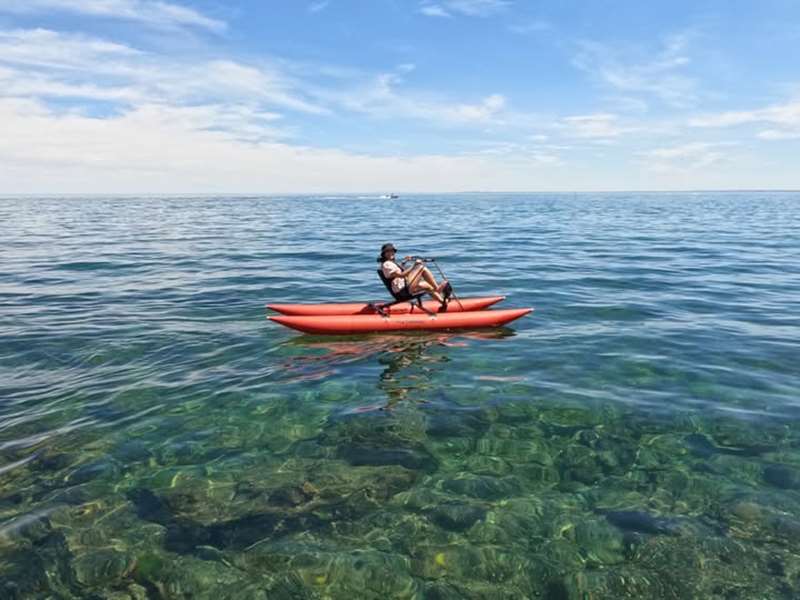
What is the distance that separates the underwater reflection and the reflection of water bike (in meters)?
0.27

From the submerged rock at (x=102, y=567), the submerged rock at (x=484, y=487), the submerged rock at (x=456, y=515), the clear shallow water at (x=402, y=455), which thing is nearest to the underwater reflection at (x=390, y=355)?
the clear shallow water at (x=402, y=455)

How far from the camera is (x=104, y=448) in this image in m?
7.65

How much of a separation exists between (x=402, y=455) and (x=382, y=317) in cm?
615

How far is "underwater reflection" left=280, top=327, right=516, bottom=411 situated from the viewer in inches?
406

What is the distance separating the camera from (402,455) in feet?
24.3

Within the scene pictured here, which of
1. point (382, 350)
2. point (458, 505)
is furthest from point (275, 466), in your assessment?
point (382, 350)

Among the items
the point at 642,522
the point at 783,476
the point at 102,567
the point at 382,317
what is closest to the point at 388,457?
the point at 642,522

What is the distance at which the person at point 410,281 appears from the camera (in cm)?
1366

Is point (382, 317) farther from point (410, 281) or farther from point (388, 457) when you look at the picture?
point (388, 457)

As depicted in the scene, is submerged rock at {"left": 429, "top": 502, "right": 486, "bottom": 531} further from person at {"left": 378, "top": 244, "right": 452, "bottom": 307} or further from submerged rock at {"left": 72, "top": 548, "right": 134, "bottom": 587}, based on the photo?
person at {"left": 378, "top": 244, "right": 452, "bottom": 307}

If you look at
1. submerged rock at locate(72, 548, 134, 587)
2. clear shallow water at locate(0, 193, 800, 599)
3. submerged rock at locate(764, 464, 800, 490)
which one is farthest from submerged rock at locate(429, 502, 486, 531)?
submerged rock at locate(764, 464, 800, 490)

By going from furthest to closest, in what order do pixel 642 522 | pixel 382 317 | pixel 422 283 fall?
pixel 422 283 < pixel 382 317 < pixel 642 522

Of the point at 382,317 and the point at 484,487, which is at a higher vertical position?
the point at 382,317

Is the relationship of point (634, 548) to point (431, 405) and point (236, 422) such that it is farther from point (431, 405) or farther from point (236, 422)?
point (236, 422)
